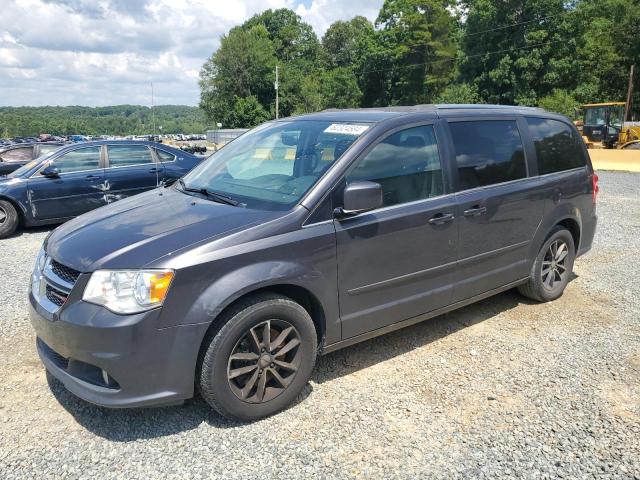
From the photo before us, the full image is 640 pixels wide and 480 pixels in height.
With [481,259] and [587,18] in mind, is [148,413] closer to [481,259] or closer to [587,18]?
[481,259]

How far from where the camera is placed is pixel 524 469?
8.87 ft

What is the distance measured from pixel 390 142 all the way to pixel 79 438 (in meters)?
2.69

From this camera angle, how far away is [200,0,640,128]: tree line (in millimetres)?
43500

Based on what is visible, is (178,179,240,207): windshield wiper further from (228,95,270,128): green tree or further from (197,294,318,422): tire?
(228,95,270,128): green tree

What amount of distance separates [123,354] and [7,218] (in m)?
7.28

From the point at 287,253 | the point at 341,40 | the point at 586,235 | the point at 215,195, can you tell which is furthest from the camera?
the point at 341,40

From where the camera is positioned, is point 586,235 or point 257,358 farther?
point 586,235

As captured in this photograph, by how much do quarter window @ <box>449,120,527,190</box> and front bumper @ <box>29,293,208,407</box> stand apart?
2405 millimetres

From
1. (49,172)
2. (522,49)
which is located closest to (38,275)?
(49,172)

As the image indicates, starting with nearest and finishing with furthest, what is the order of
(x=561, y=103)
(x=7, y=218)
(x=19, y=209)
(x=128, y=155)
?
(x=7, y=218), (x=19, y=209), (x=128, y=155), (x=561, y=103)

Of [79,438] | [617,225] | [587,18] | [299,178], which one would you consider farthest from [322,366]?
[587,18]

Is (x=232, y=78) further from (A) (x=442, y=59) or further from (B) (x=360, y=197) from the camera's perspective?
(B) (x=360, y=197)

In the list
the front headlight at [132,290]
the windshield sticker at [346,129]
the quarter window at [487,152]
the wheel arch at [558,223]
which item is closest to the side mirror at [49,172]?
the windshield sticker at [346,129]

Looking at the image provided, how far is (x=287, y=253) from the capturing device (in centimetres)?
308
